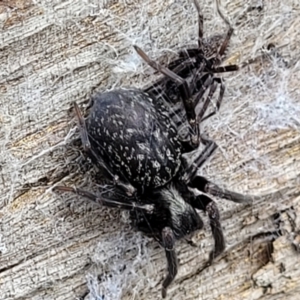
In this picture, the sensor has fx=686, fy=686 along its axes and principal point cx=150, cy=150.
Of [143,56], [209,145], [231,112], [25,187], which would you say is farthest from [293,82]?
[25,187]

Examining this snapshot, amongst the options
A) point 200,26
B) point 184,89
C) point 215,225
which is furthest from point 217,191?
point 200,26

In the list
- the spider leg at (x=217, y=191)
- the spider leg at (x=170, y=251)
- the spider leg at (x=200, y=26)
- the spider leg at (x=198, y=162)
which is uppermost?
the spider leg at (x=200, y=26)

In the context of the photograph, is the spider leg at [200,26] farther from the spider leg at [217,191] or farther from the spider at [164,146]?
the spider leg at [217,191]

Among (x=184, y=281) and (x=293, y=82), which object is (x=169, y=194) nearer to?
(x=184, y=281)

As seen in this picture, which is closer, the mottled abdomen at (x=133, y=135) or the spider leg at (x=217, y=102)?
the mottled abdomen at (x=133, y=135)

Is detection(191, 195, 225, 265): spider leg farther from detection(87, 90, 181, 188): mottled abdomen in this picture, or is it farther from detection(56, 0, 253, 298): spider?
detection(87, 90, 181, 188): mottled abdomen

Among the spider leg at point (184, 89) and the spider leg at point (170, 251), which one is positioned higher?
the spider leg at point (184, 89)

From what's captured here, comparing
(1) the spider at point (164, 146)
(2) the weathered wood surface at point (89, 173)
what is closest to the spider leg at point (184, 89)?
(1) the spider at point (164, 146)
